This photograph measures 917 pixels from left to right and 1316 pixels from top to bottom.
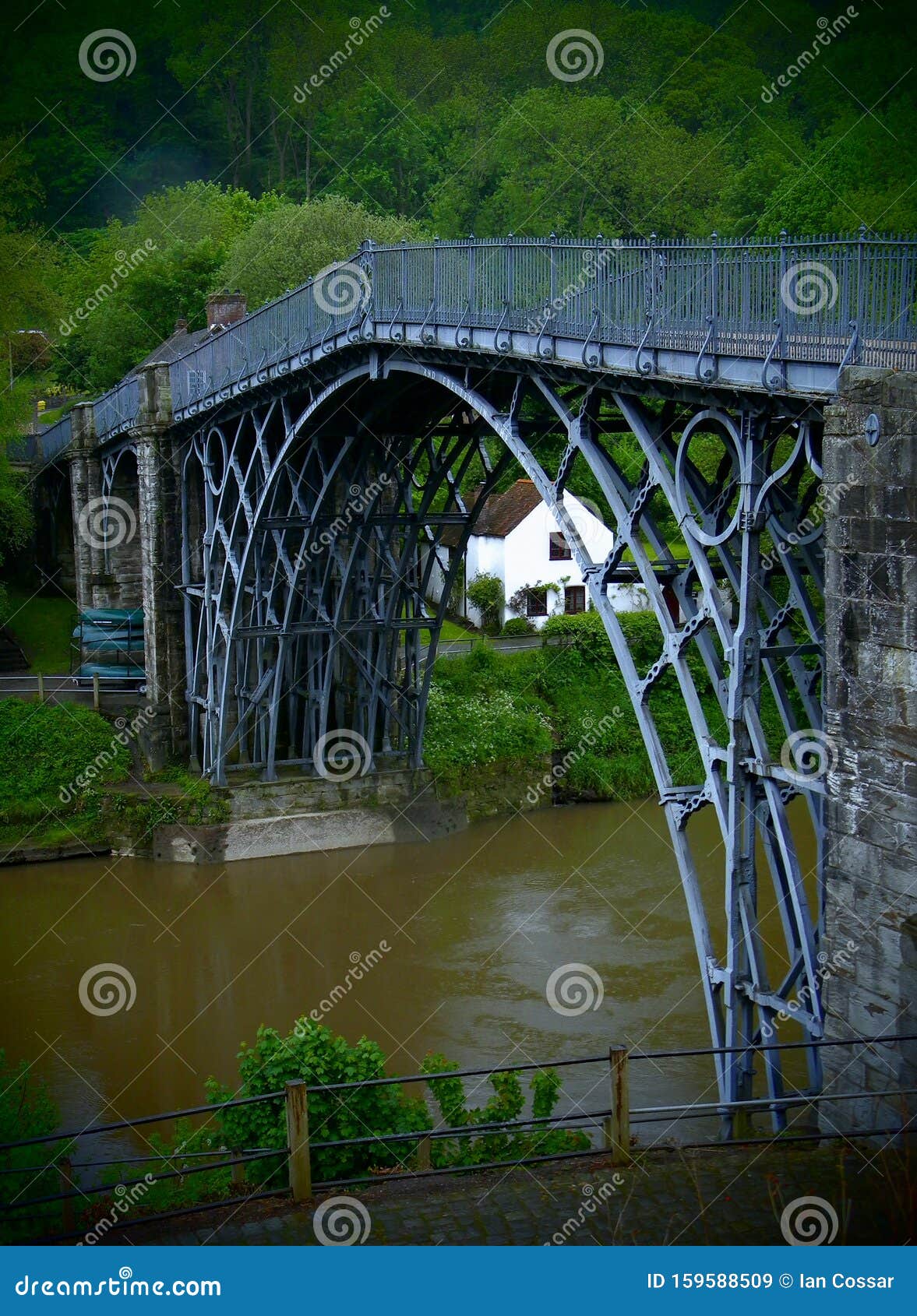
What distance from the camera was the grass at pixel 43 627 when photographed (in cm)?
3681

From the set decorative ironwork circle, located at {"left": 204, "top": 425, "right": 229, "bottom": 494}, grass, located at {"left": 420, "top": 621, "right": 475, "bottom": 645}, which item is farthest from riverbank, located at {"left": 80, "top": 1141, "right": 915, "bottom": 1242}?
grass, located at {"left": 420, "top": 621, "right": 475, "bottom": 645}

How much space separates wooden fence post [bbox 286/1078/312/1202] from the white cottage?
29.3 m

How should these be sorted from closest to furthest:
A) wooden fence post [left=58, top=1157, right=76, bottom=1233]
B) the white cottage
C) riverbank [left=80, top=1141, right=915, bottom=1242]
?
riverbank [left=80, top=1141, right=915, bottom=1242] → wooden fence post [left=58, top=1157, right=76, bottom=1233] → the white cottage

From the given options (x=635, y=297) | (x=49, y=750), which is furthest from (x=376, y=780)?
(x=635, y=297)

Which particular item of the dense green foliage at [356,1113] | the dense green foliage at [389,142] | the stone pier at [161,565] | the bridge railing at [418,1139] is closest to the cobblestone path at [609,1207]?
the bridge railing at [418,1139]

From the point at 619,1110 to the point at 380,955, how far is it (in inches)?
507

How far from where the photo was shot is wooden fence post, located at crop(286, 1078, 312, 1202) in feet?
33.2

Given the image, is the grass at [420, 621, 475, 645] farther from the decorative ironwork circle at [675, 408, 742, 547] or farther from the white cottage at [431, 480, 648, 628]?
the decorative ironwork circle at [675, 408, 742, 547]

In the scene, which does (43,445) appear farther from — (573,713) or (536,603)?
(573,713)

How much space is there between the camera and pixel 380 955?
23.0 metres

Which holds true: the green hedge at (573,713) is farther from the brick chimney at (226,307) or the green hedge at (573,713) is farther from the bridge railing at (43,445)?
the bridge railing at (43,445)

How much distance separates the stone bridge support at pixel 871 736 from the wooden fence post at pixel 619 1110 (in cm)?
131

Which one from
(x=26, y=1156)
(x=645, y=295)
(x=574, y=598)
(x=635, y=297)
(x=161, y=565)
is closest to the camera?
(x=26, y=1156)

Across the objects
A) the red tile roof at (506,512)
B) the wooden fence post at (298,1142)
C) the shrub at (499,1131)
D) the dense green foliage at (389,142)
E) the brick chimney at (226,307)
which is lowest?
the shrub at (499,1131)
